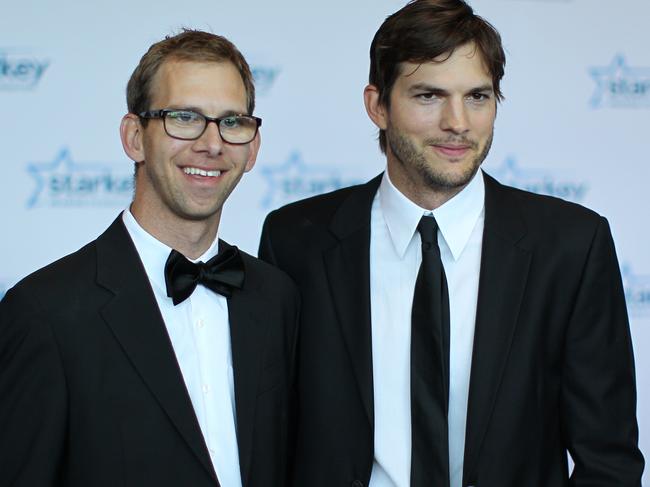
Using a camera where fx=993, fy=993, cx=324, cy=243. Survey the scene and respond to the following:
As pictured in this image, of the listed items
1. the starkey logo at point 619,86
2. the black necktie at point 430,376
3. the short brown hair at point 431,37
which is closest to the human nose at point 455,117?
the short brown hair at point 431,37

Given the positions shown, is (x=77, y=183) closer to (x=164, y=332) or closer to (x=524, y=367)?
(x=164, y=332)

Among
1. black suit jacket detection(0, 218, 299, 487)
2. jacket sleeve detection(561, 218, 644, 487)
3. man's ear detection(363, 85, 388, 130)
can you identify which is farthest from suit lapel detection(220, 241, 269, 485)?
jacket sleeve detection(561, 218, 644, 487)

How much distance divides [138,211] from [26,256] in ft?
4.29

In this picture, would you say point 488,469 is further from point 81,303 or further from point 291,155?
point 291,155

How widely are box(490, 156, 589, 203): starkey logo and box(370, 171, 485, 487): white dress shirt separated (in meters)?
1.15

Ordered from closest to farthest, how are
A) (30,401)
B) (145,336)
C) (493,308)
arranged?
1. (30,401)
2. (145,336)
3. (493,308)

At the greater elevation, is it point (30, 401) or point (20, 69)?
point (20, 69)

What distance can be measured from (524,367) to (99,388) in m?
0.82

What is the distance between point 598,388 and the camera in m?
1.97

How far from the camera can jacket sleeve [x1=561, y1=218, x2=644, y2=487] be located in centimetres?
198

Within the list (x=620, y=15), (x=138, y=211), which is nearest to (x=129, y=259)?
(x=138, y=211)

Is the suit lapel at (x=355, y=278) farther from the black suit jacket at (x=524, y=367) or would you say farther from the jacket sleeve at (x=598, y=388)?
the jacket sleeve at (x=598, y=388)

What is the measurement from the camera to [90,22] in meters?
3.09

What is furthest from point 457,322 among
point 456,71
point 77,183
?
point 77,183
